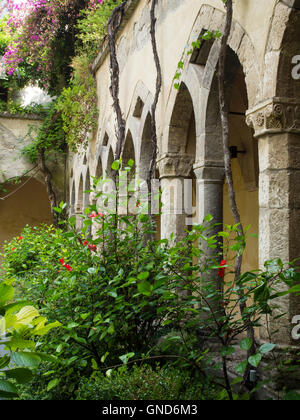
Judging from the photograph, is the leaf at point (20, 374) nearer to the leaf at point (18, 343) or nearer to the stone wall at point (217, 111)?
the leaf at point (18, 343)

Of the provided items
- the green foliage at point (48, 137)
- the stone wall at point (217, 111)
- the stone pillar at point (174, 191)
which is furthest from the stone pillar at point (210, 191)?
the green foliage at point (48, 137)

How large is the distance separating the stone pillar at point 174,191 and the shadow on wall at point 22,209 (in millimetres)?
10694

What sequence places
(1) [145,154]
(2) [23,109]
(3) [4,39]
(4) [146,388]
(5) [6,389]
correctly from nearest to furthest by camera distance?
(5) [6,389], (4) [146,388], (1) [145,154], (2) [23,109], (3) [4,39]

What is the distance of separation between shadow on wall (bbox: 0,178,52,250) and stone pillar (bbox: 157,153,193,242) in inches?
421

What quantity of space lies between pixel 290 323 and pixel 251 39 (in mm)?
1917

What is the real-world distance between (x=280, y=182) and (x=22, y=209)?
43.3 ft

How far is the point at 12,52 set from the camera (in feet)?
34.5

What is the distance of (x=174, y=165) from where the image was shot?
4.65m

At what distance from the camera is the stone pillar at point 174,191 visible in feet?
15.1

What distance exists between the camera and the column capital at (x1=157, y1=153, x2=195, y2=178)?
15.3 feet

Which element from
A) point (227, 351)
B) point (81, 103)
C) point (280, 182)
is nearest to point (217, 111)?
point (280, 182)

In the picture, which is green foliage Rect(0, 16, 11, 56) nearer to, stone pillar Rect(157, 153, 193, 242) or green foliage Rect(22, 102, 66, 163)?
green foliage Rect(22, 102, 66, 163)

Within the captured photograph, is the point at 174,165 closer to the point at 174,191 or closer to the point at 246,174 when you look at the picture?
the point at 174,191

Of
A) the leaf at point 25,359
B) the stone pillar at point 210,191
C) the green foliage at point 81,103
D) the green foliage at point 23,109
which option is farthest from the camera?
the green foliage at point 23,109
